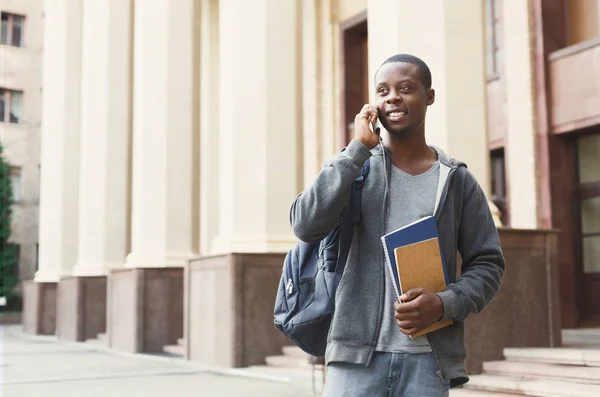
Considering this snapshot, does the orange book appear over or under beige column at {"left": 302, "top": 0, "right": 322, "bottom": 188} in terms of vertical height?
under

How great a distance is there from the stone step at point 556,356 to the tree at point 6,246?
32.9m

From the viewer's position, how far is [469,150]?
29.0 feet

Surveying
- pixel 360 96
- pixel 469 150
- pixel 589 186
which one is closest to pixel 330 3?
pixel 360 96

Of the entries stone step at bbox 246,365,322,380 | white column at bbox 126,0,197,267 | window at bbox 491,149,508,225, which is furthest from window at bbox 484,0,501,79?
stone step at bbox 246,365,322,380

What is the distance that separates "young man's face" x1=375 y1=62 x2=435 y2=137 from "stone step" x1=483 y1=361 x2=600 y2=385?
5613 mm

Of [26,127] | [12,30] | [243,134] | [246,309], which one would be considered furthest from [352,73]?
[12,30]

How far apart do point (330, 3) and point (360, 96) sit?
257 cm

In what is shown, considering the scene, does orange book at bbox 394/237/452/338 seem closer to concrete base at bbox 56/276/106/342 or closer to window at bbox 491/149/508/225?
window at bbox 491/149/508/225

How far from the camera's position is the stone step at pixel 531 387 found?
7.17 m

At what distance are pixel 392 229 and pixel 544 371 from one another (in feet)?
19.6

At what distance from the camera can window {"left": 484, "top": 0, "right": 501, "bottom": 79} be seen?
667 inches

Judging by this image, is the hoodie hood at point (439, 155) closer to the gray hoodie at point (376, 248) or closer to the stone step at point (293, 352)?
the gray hoodie at point (376, 248)

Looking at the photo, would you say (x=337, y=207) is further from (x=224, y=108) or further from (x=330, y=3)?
(x=330, y=3)

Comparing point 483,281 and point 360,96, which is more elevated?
point 360,96
